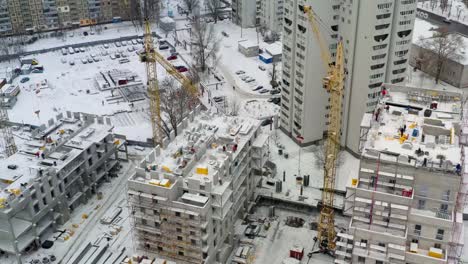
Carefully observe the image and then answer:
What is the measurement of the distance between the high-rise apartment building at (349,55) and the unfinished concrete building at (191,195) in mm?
22574

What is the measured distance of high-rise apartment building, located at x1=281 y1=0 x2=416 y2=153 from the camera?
84.5 m

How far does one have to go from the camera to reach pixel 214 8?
17112 cm

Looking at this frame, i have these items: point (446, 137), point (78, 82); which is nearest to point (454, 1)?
point (78, 82)

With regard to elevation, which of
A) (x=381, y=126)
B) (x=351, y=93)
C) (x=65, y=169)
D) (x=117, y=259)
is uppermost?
(x=381, y=126)

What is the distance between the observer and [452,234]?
56.1 m

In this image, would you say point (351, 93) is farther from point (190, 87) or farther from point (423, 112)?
point (190, 87)

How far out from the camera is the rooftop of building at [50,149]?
76.5 meters

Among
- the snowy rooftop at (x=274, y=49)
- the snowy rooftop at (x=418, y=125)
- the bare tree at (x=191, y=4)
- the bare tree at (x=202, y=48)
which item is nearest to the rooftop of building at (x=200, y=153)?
the snowy rooftop at (x=418, y=125)

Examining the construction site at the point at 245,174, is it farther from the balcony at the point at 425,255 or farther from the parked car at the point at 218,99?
the parked car at the point at 218,99

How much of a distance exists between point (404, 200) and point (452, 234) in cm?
627

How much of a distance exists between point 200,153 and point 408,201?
27.8m

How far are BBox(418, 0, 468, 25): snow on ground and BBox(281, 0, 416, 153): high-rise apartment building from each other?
92.2 metres

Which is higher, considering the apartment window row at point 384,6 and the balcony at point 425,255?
the apartment window row at point 384,6

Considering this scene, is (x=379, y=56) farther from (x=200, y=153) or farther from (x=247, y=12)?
(x=247, y=12)
